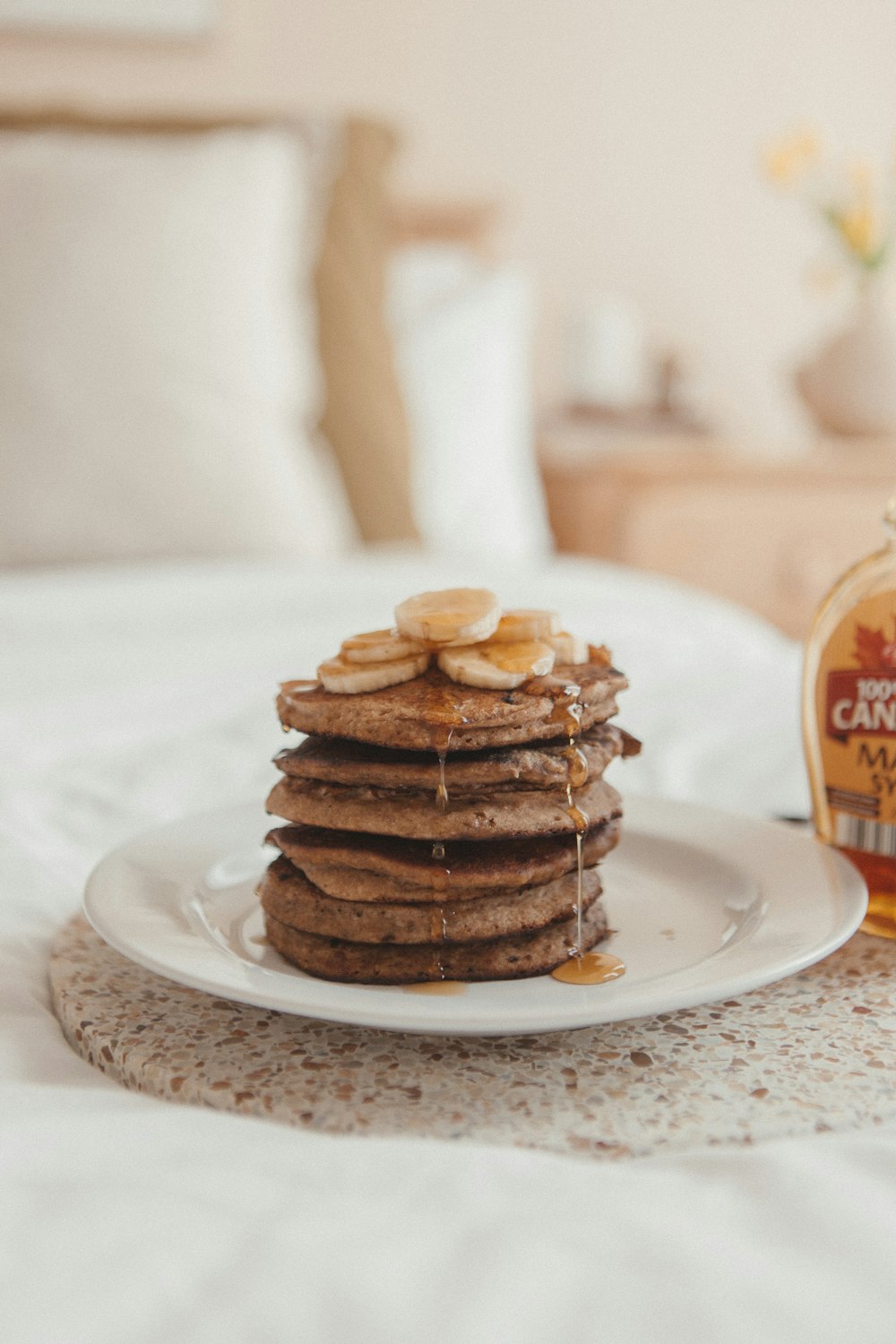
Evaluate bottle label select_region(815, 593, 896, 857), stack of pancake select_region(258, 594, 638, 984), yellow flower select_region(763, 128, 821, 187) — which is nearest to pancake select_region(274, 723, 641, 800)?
stack of pancake select_region(258, 594, 638, 984)

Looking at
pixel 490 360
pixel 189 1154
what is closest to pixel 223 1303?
pixel 189 1154

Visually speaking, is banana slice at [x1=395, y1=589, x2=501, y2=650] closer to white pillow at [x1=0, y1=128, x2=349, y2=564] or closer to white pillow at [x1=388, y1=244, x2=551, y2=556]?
white pillow at [x1=0, y1=128, x2=349, y2=564]

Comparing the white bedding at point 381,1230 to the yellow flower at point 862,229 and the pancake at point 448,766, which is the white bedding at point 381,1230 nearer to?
the pancake at point 448,766

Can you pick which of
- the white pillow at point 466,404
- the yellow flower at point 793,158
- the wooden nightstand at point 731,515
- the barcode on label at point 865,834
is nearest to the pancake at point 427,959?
the barcode on label at point 865,834

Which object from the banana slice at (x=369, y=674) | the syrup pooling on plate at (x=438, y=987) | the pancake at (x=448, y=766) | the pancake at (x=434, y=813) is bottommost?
the syrup pooling on plate at (x=438, y=987)

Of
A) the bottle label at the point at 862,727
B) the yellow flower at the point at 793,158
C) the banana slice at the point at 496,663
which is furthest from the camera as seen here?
the yellow flower at the point at 793,158

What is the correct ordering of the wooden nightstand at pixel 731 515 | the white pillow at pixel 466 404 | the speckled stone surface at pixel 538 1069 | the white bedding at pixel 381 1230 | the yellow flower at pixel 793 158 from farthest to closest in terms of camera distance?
the yellow flower at pixel 793 158 < the wooden nightstand at pixel 731 515 < the white pillow at pixel 466 404 < the speckled stone surface at pixel 538 1069 < the white bedding at pixel 381 1230

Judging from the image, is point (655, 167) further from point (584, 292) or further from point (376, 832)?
point (376, 832)
